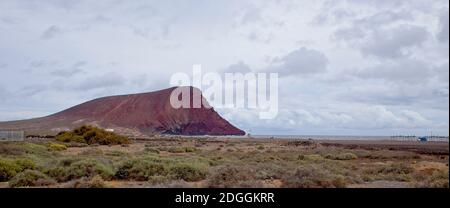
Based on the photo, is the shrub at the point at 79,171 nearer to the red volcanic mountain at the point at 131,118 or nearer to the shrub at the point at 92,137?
the shrub at the point at 92,137

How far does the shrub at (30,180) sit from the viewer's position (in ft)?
48.1

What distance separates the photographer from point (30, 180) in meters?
14.8

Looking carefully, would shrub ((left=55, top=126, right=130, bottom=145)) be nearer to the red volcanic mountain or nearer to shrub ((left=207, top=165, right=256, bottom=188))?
shrub ((left=207, top=165, right=256, bottom=188))

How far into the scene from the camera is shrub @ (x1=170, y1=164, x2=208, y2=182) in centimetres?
1636

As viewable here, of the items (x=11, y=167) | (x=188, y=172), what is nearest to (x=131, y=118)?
(x=11, y=167)

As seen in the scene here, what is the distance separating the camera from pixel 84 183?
13188 millimetres

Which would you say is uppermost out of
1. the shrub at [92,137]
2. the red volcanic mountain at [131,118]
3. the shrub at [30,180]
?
the red volcanic mountain at [131,118]

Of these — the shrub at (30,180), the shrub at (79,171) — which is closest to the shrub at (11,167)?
the shrub at (79,171)

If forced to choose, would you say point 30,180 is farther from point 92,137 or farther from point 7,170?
point 92,137

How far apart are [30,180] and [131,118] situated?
118265 mm

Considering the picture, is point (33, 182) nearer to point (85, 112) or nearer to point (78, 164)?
point (78, 164)

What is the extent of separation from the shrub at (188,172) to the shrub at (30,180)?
4.00 m

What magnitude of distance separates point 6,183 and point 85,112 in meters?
124
